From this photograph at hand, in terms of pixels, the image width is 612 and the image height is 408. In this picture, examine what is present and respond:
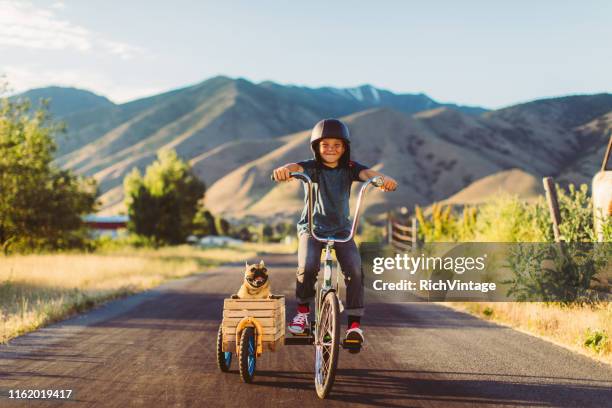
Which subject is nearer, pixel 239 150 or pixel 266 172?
pixel 266 172

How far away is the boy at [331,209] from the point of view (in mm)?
6780

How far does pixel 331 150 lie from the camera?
6.96m

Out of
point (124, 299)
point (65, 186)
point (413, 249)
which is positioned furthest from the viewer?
point (65, 186)

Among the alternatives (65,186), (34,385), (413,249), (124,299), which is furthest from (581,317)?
(65,186)

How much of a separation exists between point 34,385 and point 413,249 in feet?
62.8

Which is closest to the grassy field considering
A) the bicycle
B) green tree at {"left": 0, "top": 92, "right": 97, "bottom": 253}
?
the bicycle

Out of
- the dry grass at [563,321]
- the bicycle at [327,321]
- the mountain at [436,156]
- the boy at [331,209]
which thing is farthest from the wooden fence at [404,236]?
the mountain at [436,156]

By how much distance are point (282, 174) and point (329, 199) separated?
538 millimetres

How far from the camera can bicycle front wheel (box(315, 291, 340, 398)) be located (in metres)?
6.01

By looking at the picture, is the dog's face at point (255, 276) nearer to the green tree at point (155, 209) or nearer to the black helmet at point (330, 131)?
the black helmet at point (330, 131)

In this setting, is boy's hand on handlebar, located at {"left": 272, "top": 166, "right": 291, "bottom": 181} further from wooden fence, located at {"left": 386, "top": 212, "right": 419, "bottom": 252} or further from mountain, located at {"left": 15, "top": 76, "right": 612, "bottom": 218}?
mountain, located at {"left": 15, "top": 76, "right": 612, "bottom": 218}

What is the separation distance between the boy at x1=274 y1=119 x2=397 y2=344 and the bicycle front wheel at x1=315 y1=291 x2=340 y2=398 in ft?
0.98

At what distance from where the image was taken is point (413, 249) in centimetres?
2483

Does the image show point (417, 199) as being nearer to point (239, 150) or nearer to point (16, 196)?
point (239, 150)
